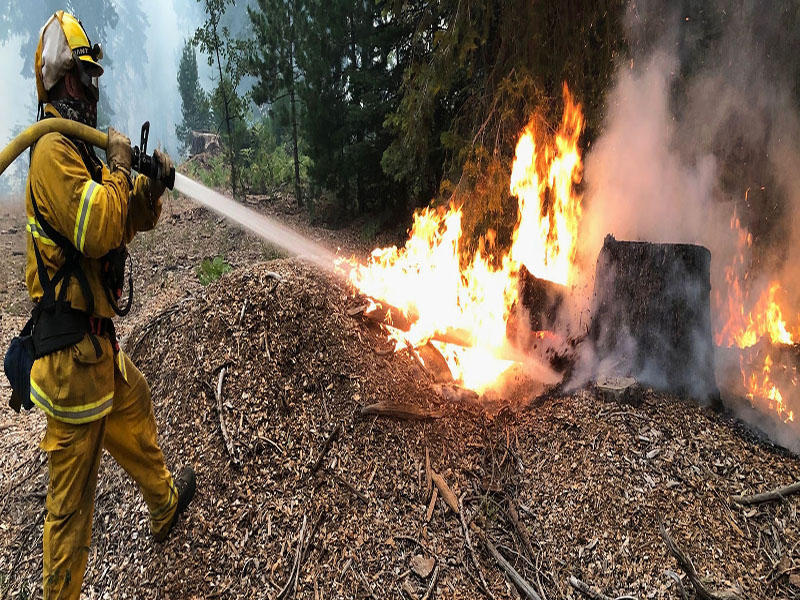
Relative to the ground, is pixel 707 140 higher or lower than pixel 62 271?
higher

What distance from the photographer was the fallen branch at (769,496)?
127 inches

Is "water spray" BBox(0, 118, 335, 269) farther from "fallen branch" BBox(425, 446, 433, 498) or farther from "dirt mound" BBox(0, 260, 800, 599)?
"fallen branch" BBox(425, 446, 433, 498)

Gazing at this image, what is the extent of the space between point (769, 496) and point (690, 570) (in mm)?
1002

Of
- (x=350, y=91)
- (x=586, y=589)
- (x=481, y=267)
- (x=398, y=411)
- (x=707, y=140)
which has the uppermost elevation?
(x=350, y=91)

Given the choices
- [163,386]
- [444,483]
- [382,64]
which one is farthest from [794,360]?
[382,64]

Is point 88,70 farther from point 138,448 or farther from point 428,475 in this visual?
point 428,475

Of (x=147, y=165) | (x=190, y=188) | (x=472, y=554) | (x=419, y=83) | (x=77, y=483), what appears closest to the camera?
(x=77, y=483)

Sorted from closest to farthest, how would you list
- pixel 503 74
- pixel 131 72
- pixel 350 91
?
pixel 503 74
pixel 350 91
pixel 131 72

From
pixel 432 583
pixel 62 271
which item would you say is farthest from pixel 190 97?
pixel 432 583

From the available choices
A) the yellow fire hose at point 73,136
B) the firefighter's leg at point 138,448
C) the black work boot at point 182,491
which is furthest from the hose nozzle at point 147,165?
the black work boot at point 182,491

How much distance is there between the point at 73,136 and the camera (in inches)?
100

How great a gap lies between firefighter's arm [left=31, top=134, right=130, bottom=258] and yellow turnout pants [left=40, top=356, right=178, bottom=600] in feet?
3.08

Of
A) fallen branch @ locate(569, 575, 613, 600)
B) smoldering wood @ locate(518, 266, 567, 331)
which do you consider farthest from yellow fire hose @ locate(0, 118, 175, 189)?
smoldering wood @ locate(518, 266, 567, 331)

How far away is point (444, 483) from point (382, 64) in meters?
11.4
